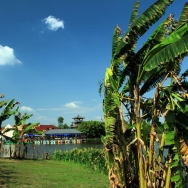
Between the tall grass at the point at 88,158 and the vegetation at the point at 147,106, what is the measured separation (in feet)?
22.1

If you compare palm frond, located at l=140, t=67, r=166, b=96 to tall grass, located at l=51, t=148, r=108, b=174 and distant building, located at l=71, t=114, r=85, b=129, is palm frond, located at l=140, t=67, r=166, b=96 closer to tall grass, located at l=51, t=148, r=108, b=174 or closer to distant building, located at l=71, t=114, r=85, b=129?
tall grass, located at l=51, t=148, r=108, b=174

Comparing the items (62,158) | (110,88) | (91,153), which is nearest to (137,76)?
(110,88)

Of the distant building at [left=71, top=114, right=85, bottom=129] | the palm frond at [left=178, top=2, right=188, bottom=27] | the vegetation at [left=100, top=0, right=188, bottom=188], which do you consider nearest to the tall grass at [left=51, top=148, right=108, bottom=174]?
the vegetation at [left=100, top=0, right=188, bottom=188]

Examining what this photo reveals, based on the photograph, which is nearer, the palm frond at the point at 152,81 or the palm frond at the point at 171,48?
the palm frond at the point at 171,48

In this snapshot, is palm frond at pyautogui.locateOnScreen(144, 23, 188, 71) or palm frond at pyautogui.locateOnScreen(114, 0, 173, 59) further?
palm frond at pyautogui.locateOnScreen(114, 0, 173, 59)

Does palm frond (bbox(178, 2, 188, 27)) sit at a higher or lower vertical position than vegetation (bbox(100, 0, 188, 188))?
higher

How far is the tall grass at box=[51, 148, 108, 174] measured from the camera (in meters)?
14.6

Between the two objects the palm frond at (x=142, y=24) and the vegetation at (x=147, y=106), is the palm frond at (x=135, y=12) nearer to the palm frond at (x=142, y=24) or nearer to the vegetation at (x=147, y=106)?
the vegetation at (x=147, y=106)

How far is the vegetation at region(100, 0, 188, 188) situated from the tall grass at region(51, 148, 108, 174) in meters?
6.75

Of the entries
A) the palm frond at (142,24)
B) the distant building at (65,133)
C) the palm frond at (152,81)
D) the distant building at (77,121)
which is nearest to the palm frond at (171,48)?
the palm frond at (142,24)

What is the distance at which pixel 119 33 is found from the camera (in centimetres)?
684

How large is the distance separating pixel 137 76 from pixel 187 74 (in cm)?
131

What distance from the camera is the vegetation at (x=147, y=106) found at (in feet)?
17.5

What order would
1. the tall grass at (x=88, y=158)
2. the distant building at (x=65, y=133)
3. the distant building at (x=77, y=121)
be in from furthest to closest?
the distant building at (x=77, y=121) < the distant building at (x=65, y=133) < the tall grass at (x=88, y=158)
